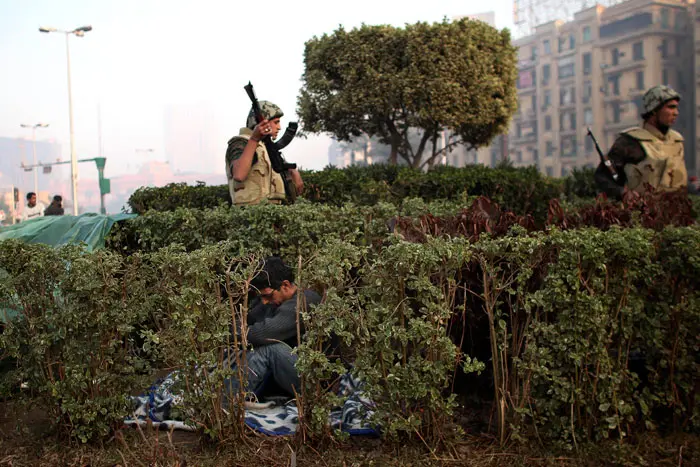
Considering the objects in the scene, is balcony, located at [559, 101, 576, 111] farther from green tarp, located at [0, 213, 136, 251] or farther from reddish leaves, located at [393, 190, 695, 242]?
green tarp, located at [0, 213, 136, 251]

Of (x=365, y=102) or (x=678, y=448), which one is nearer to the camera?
(x=678, y=448)

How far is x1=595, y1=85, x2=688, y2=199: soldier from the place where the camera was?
7.50 metres

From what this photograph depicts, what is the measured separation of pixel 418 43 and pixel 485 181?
9115 mm

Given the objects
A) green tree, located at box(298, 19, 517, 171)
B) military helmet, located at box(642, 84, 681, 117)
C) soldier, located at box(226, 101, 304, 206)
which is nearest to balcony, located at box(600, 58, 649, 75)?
green tree, located at box(298, 19, 517, 171)

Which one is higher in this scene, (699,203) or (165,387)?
(699,203)

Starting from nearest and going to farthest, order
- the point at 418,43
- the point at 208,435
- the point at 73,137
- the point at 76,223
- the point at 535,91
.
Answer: the point at 208,435, the point at 76,223, the point at 418,43, the point at 73,137, the point at 535,91

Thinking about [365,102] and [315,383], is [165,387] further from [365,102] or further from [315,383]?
[365,102]

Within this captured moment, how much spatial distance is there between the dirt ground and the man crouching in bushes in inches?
23.5

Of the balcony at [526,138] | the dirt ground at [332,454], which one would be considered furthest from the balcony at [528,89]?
the dirt ground at [332,454]

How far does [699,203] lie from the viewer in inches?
275

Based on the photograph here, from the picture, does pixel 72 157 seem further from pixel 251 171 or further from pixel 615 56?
pixel 615 56

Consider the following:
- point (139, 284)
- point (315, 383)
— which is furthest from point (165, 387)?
point (315, 383)

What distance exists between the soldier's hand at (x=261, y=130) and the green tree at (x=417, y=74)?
40.9 ft

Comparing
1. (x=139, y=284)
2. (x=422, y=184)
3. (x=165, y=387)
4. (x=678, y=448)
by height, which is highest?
(x=422, y=184)
